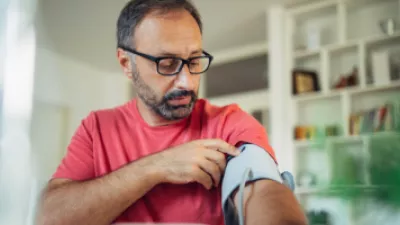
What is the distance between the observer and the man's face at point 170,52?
1.59ft

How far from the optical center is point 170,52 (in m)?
0.48

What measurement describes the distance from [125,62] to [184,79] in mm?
86

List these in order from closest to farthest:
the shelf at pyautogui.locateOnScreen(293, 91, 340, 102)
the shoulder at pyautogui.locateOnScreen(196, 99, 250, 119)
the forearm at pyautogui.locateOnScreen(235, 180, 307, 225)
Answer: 1. the forearm at pyautogui.locateOnScreen(235, 180, 307, 225)
2. the shoulder at pyautogui.locateOnScreen(196, 99, 250, 119)
3. the shelf at pyautogui.locateOnScreen(293, 91, 340, 102)

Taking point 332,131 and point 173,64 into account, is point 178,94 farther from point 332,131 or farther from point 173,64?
point 332,131

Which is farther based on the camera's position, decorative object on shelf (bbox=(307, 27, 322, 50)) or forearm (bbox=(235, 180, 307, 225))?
decorative object on shelf (bbox=(307, 27, 322, 50))

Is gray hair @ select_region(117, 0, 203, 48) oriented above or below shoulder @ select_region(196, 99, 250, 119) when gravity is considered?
above

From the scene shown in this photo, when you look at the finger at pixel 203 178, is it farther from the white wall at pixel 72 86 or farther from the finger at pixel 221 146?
the white wall at pixel 72 86

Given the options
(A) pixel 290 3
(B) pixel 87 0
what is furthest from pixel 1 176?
(A) pixel 290 3

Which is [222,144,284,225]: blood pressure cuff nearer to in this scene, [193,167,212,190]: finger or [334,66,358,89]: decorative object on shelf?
[193,167,212,190]: finger

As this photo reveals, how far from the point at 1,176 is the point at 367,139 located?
0.46 m

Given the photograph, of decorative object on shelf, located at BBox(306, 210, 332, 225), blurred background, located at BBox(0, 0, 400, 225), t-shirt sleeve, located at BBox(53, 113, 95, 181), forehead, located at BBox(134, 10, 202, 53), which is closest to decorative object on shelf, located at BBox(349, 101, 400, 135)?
blurred background, located at BBox(0, 0, 400, 225)

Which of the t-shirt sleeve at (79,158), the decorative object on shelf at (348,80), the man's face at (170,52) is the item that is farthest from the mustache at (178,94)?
the decorative object on shelf at (348,80)

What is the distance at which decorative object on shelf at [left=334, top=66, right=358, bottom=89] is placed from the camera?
0.58 meters

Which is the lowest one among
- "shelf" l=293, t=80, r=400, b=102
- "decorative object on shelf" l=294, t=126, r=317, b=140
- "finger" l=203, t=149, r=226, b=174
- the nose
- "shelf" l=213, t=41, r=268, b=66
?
"finger" l=203, t=149, r=226, b=174
